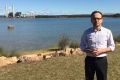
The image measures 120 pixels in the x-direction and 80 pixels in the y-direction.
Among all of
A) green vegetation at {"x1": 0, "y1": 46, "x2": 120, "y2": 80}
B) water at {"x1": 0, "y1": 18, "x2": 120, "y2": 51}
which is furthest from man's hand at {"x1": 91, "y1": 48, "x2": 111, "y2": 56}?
water at {"x1": 0, "y1": 18, "x2": 120, "y2": 51}

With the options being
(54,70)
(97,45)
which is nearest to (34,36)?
(54,70)

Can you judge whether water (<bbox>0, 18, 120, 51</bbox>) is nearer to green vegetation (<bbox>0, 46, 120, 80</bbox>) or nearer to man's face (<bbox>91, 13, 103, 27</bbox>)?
Answer: green vegetation (<bbox>0, 46, 120, 80</bbox>)

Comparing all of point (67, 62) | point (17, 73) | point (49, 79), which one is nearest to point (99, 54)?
point (49, 79)

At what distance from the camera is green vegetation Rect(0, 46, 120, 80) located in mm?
10789

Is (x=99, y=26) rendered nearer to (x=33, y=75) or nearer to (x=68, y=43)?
(x=33, y=75)

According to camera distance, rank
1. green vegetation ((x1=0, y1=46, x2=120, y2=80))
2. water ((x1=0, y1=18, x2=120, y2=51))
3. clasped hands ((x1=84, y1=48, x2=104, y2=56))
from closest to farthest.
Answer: clasped hands ((x1=84, y1=48, x2=104, y2=56)) < green vegetation ((x1=0, y1=46, x2=120, y2=80)) < water ((x1=0, y1=18, x2=120, y2=51))

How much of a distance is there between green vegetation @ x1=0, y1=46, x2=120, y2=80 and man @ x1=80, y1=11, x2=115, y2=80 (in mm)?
3338

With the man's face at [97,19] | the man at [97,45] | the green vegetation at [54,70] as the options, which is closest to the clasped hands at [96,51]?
the man at [97,45]

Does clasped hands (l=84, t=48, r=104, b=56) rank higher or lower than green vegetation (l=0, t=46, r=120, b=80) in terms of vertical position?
higher

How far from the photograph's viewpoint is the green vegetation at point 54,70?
1079cm

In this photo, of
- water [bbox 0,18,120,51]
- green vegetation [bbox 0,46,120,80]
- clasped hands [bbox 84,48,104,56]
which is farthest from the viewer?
water [bbox 0,18,120,51]

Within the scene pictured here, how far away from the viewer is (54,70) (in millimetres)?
11703

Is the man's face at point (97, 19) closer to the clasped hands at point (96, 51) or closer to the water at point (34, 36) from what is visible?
the clasped hands at point (96, 51)

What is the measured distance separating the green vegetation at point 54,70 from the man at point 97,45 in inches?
131
